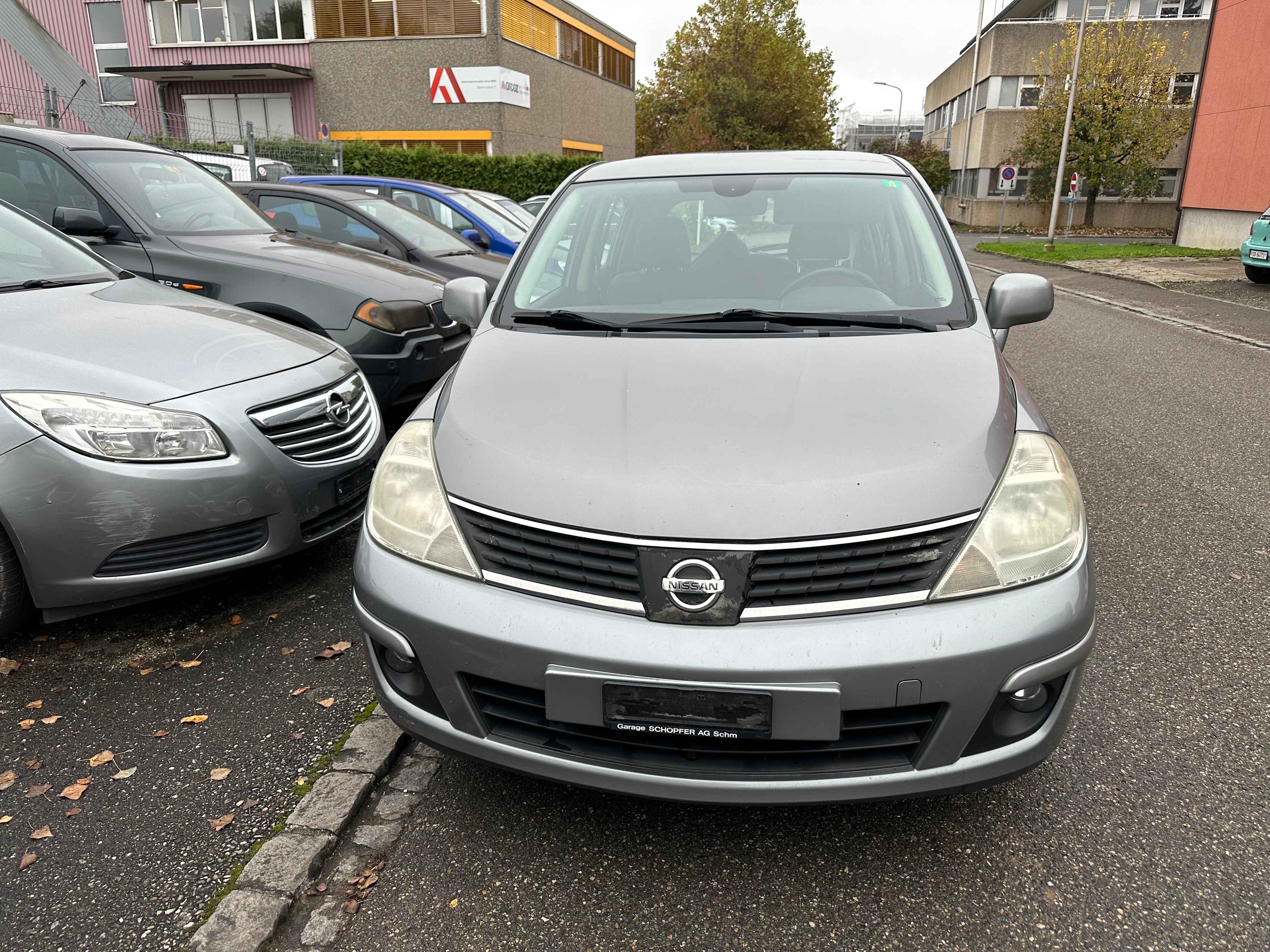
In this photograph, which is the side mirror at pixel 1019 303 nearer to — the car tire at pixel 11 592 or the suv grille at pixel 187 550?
the suv grille at pixel 187 550

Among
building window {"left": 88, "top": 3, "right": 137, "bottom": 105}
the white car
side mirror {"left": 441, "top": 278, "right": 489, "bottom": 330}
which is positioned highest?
building window {"left": 88, "top": 3, "right": 137, "bottom": 105}

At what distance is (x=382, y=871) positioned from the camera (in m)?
2.17

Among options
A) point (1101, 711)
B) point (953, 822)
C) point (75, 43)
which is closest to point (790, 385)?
point (953, 822)

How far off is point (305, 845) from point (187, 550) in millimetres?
1356

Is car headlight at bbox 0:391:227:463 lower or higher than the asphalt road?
higher

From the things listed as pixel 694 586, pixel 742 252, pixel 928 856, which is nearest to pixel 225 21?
pixel 742 252

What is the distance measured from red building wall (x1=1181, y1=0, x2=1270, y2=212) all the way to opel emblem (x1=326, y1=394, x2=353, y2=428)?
929 inches

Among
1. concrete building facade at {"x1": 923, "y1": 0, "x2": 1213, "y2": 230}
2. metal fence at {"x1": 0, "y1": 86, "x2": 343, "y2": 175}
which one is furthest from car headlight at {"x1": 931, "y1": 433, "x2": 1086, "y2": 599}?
concrete building facade at {"x1": 923, "y1": 0, "x2": 1213, "y2": 230}


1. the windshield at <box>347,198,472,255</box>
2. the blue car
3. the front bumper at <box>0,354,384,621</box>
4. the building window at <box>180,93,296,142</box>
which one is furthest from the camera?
the building window at <box>180,93,296,142</box>

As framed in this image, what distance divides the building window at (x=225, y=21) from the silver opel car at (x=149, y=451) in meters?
31.8

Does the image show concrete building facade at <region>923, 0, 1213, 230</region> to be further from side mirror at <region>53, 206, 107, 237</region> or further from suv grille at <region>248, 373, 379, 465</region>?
suv grille at <region>248, 373, 379, 465</region>

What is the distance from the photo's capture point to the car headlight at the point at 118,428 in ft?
9.61

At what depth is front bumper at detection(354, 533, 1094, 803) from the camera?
184 centimetres

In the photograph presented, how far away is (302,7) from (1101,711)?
113ft
